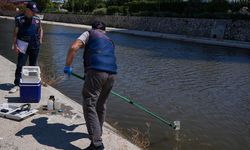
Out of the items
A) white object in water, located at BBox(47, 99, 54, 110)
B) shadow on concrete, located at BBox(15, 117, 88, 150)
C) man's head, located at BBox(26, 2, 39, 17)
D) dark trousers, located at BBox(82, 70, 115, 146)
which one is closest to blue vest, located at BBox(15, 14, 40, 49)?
man's head, located at BBox(26, 2, 39, 17)

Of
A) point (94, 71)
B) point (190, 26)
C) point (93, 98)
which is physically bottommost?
point (190, 26)

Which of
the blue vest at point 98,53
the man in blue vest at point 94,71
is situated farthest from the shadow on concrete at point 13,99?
the blue vest at point 98,53

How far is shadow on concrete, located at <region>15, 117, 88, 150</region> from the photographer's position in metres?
5.73

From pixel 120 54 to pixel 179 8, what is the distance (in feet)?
66.6

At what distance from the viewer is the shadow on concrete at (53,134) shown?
5.73 metres

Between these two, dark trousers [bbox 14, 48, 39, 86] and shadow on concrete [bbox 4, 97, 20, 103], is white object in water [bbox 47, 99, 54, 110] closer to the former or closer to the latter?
shadow on concrete [bbox 4, 97, 20, 103]

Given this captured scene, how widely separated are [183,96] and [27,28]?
4900 mm

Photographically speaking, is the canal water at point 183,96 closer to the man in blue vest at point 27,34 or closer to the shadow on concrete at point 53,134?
the shadow on concrete at point 53,134

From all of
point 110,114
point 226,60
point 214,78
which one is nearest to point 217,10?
point 226,60

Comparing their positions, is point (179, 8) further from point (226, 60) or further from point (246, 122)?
point (246, 122)

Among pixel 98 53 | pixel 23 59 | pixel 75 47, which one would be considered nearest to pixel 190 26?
pixel 23 59

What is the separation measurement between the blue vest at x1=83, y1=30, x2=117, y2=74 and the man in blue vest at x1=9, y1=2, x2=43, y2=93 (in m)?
2.93

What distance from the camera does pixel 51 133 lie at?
613cm

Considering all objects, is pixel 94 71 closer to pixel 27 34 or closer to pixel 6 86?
pixel 27 34
